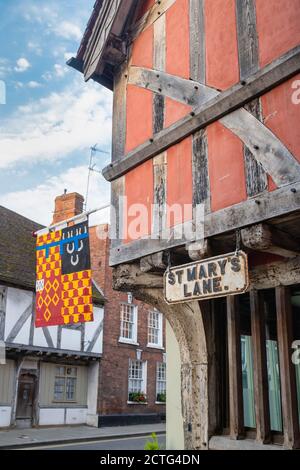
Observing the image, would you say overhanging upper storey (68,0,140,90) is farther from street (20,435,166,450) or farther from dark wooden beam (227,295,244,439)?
street (20,435,166,450)

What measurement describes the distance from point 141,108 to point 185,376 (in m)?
3.25

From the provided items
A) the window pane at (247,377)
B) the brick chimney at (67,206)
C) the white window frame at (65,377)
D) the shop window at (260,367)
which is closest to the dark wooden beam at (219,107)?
the shop window at (260,367)

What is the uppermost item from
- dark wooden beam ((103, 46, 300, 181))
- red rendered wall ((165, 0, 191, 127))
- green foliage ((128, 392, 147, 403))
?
red rendered wall ((165, 0, 191, 127))

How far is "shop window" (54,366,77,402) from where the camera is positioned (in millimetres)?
17641

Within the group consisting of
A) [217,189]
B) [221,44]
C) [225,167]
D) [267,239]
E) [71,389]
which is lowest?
[71,389]

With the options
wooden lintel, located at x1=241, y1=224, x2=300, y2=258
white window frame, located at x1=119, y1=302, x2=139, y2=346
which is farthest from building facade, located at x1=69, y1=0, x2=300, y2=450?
white window frame, located at x1=119, y1=302, x2=139, y2=346

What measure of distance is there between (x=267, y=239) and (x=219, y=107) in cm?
147

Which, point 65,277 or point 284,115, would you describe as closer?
point 284,115

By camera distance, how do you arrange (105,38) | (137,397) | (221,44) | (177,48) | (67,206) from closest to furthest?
(221,44) < (177,48) < (105,38) < (67,206) < (137,397)

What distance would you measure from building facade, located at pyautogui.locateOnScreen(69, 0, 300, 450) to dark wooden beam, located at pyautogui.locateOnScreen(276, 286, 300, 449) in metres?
0.01

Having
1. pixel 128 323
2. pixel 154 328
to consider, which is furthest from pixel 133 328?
pixel 154 328

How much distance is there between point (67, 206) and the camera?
1983 cm

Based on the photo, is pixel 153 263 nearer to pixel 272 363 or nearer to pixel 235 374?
pixel 235 374
